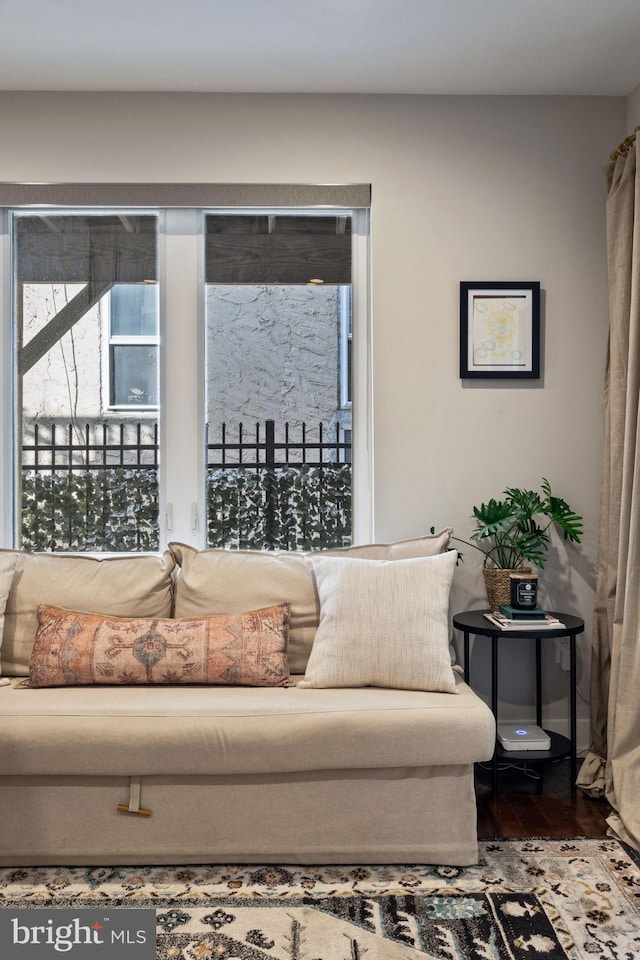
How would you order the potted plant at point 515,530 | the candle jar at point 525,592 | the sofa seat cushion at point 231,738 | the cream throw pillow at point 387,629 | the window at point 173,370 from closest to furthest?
the sofa seat cushion at point 231,738 → the cream throw pillow at point 387,629 → the candle jar at point 525,592 → the potted plant at point 515,530 → the window at point 173,370

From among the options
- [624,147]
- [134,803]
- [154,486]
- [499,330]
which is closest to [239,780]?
[134,803]

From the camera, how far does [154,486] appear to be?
3342mm

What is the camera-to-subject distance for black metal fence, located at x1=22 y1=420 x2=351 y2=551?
333 cm

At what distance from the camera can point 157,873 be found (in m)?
2.33

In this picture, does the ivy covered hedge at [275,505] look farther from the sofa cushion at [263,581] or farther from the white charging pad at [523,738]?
the white charging pad at [523,738]

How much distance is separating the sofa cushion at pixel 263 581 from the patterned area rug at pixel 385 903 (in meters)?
0.81

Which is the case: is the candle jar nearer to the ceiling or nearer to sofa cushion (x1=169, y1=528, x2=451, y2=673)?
sofa cushion (x1=169, y1=528, x2=451, y2=673)

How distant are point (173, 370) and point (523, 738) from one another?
2.09 m

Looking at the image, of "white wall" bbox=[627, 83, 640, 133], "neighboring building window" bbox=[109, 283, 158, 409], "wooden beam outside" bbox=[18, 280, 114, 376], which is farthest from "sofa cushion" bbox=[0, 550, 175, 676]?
"white wall" bbox=[627, 83, 640, 133]

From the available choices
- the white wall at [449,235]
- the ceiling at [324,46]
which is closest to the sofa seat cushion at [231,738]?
the white wall at [449,235]

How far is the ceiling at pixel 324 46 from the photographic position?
259 centimetres

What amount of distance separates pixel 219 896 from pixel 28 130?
301cm

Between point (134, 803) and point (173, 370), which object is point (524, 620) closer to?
point (134, 803)

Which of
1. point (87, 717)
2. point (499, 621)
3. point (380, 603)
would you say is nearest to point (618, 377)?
point (499, 621)
